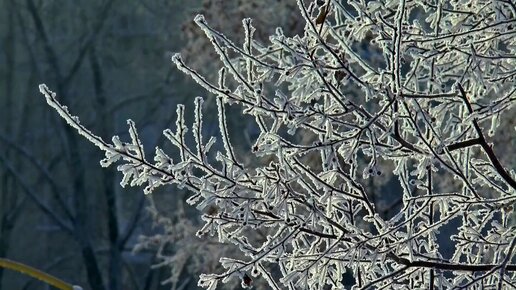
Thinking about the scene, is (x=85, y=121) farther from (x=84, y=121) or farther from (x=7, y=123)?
(x=7, y=123)

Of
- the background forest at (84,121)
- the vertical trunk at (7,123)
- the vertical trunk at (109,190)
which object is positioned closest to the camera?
the vertical trunk at (109,190)

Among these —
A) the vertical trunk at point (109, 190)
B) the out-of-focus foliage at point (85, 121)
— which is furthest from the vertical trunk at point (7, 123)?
the vertical trunk at point (109, 190)

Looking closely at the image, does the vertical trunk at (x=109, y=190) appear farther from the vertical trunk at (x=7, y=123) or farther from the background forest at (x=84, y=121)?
the vertical trunk at (x=7, y=123)

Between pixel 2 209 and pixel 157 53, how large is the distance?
12.2 ft

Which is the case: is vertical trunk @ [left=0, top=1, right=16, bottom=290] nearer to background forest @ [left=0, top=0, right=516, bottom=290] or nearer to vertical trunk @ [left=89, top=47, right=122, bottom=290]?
background forest @ [left=0, top=0, right=516, bottom=290]

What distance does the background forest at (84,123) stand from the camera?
17.2m

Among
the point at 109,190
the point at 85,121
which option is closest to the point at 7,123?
the point at 85,121

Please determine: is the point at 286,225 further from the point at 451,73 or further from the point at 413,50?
the point at 451,73

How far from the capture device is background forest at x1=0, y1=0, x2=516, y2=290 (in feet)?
56.5

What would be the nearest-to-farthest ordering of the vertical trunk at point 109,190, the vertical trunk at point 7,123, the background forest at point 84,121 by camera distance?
the vertical trunk at point 109,190
the background forest at point 84,121
the vertical trunk at point 7,123

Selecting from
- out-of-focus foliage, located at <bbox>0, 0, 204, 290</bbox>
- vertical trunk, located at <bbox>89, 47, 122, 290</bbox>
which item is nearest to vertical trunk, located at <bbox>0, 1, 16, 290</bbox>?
out-of-focus foliage, located at <bbox>0, 0, 204, 290</bbox>

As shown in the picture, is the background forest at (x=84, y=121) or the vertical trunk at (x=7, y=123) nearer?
the background forest at (x=84, y=121)

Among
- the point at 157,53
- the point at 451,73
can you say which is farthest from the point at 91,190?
the point at 451,73

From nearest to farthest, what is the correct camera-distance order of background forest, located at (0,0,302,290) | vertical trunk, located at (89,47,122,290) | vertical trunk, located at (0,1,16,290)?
1. vertical trunk, located at (89,47,122,290)
2. background forest, located at (0,0,302,290)
3. vertical trunk, located at (0,1,16,290)
